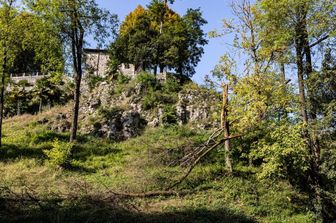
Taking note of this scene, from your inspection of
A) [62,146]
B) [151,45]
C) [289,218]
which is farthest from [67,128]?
[289,218]

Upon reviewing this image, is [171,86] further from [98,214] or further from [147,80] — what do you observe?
[98,214]

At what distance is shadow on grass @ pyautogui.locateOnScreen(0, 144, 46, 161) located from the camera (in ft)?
62.5

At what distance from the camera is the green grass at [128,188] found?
38.2 feet

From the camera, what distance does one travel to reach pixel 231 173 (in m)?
16.0

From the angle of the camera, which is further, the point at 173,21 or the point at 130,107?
the point at 173,21

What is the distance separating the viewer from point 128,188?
14359mm

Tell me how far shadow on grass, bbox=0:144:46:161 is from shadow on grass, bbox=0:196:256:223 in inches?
288

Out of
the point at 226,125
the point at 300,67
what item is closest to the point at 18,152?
the point at 226,125

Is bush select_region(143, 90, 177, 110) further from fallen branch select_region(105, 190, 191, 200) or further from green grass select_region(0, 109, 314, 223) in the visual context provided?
fallen branch select_region(105, 190, 191, 200)

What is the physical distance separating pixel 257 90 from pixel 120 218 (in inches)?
292

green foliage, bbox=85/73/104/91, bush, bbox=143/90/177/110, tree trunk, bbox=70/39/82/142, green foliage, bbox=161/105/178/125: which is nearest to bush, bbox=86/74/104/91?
green foliage, bbox=85/73/104/91

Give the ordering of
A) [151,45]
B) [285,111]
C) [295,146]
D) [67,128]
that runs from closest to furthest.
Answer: [295,146], [285,111], [67,128], [151,45]

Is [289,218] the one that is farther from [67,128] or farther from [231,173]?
[67,128]

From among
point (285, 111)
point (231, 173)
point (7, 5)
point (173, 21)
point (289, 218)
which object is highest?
point (173, 21)
